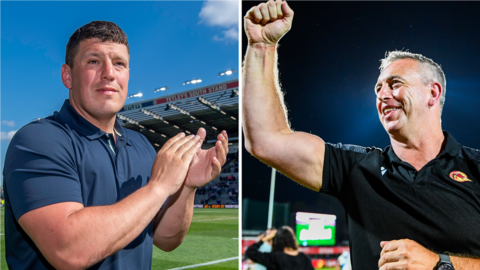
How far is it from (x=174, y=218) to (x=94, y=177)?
0.26m

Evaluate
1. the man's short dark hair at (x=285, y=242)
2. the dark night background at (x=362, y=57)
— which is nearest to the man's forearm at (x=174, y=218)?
the dark night background at (x=362, y=57)

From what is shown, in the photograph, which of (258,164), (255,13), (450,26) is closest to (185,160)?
(255,13)

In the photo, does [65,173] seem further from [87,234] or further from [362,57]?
[362,57]

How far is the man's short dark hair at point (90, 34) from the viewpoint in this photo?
738 mm

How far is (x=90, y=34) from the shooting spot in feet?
2.42

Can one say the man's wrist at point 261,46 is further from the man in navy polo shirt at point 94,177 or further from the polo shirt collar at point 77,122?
the polo shirt collar at point 77,122

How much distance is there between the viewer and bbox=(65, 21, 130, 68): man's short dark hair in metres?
0.74

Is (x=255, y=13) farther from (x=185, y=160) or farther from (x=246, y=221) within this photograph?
(x=246, y=221)

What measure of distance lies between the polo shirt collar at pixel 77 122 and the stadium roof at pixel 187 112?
479 inches

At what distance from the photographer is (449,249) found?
1.02m

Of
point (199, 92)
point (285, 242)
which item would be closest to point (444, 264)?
point (285, 242)

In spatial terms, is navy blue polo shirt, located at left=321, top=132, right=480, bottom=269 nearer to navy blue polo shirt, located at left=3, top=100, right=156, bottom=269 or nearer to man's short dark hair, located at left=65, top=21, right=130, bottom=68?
navy blue polo shirt, located at left=3, top=100, right=156, bottom=269

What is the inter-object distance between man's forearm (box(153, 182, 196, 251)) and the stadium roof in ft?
39.6

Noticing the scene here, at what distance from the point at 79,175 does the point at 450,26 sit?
5.46 feet
